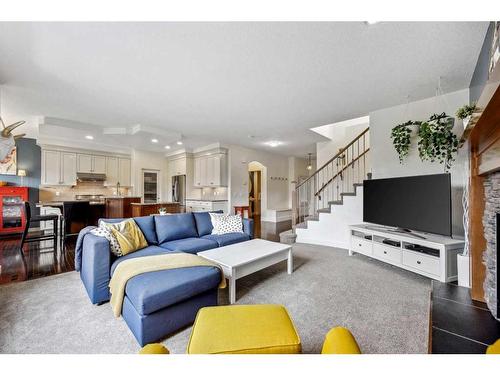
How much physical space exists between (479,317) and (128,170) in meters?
8.08

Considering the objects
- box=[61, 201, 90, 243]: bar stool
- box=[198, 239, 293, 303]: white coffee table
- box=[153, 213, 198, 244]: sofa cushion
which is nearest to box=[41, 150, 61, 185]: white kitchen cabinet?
box=[61, 201, 90, 243]: bar stool

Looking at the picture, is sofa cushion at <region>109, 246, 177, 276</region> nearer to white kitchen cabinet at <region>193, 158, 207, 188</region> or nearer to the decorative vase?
the decorative vase

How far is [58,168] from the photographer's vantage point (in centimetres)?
586

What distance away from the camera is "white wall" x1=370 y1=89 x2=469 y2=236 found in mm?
2977

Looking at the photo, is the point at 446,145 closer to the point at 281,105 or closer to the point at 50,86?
the point at 281,105

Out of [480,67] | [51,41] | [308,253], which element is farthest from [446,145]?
[51,41]

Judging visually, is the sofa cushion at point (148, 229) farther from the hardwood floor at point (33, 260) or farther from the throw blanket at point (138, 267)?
the hardwood floor at point (33, 260)

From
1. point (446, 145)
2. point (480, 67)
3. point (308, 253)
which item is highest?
point (480, 67)

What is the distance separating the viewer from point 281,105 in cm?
362

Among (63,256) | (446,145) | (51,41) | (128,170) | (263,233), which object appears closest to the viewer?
(51,41)

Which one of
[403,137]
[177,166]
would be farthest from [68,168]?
[403,137]

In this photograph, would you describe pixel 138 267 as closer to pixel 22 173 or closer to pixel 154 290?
pixel 154 290

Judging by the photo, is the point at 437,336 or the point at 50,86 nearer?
the point at 437,336

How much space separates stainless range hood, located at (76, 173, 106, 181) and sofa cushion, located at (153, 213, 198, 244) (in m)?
4.63
